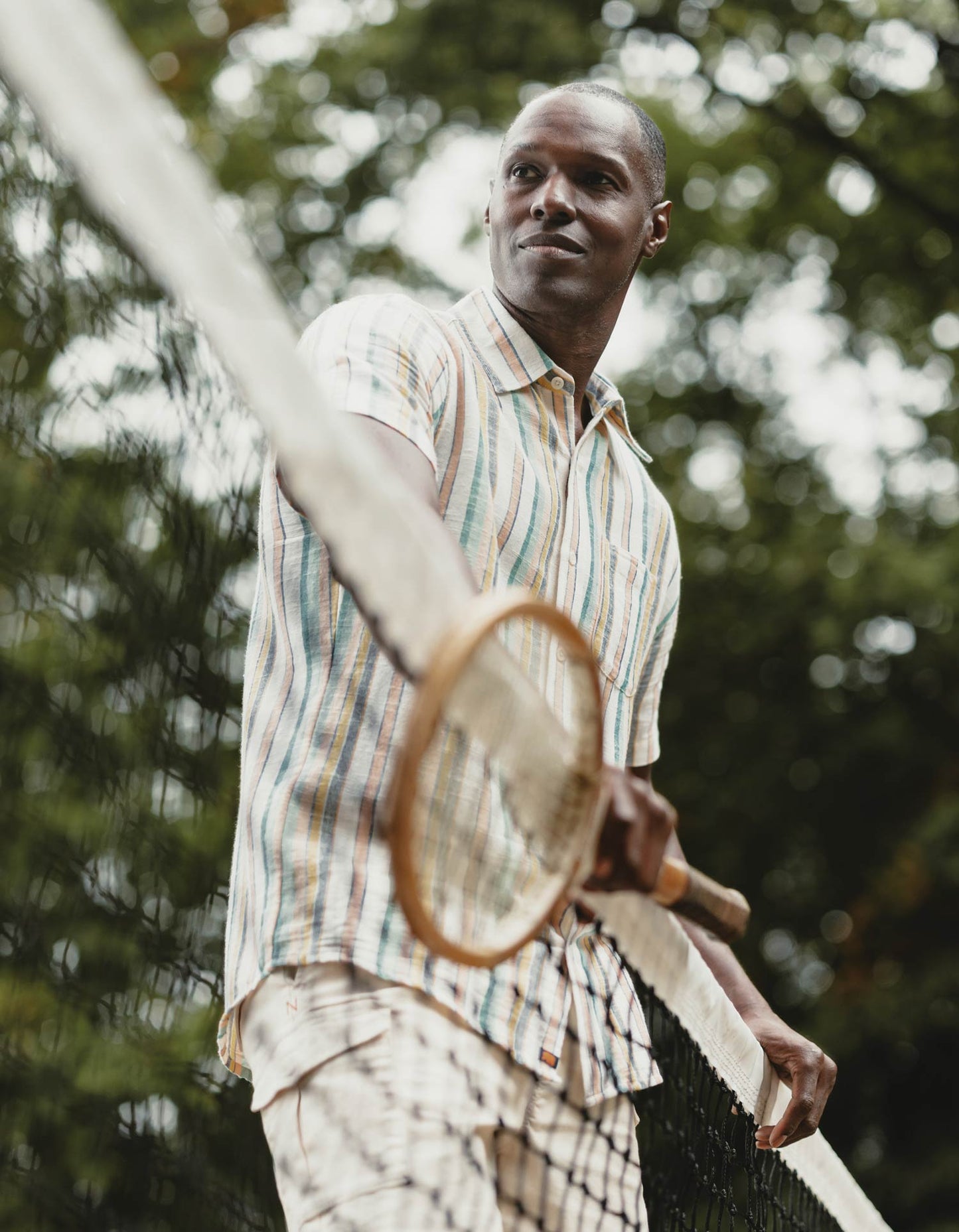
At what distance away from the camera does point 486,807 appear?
51.9 inches

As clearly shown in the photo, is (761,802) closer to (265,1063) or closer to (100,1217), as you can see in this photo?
(100,1217)

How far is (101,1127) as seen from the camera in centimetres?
614

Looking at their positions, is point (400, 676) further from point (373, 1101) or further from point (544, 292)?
point (544, 292)

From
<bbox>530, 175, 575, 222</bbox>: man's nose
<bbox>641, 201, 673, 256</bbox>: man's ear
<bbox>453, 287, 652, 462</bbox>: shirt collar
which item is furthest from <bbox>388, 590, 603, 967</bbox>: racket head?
<bbox>641, 201, 673, 256</bbox>: man's ear

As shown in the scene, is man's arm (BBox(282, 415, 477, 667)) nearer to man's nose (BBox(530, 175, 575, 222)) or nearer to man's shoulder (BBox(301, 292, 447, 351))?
man's shoulder (BBox(301, 292, 447, 351))

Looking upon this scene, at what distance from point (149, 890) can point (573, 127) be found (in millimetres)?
5488

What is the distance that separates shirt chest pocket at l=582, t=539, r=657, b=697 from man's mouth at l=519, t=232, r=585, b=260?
397mm

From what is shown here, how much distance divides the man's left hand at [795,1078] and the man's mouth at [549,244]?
1067 millimetres

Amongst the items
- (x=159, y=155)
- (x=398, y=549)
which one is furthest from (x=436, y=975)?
(x=159, y=155)

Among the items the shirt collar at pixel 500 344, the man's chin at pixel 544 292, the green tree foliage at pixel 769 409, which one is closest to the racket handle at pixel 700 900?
the shirt collar at pixel 500 344

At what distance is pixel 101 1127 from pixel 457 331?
17.1 feet

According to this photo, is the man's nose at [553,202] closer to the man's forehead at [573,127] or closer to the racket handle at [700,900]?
the man's forehead at [573,127]

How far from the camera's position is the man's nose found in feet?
6.39

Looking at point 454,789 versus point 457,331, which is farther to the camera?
point 457,331
